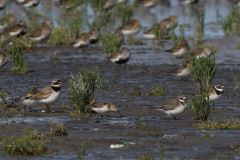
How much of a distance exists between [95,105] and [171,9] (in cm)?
3099

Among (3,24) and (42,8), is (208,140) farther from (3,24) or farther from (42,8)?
(42,8)

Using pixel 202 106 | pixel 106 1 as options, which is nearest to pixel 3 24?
pixel 106 1

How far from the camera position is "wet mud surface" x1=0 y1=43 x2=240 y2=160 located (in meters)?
9.39

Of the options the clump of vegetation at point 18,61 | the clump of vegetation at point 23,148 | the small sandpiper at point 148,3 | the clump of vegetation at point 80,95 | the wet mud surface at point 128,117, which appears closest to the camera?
the clump of vegetation at point 23,148

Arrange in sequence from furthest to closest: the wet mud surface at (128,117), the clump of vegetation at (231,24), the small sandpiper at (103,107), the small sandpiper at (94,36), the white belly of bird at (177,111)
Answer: the clump of vegetation at (231,24)
the small sandpiper at (94,36)
the small sandpiper at (103,107)
the white belly of bird at (177,111)
the wet mud surface at (128,117)

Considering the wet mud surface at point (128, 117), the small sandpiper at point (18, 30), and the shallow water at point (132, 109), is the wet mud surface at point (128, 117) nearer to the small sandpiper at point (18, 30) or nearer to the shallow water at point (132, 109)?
the shallow water at point (132, 109)

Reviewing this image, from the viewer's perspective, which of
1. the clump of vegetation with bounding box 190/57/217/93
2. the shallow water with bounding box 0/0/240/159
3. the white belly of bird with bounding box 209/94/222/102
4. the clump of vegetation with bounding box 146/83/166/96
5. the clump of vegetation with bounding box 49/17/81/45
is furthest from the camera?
the clump of vegetation with bounding box 49/17/81/45

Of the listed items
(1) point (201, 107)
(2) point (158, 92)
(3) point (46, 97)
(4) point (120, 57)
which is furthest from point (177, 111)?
(4) point (120, 57)

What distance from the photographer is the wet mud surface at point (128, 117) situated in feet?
30.8

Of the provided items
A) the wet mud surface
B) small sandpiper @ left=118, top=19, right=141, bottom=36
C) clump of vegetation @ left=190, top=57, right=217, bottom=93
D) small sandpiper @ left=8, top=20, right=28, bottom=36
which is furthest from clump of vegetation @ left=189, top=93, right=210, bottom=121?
small sandpiper @ left=8, top=20, right=28, bottom=36

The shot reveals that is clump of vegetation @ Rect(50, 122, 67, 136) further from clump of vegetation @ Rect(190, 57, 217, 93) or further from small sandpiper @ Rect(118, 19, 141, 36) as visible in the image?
small sandpiper @ Rect(118, 19, 141, 36)

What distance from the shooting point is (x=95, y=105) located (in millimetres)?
12617

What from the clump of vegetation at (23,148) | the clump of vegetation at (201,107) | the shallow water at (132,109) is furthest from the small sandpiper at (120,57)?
the clump of vegetation at (23,148)

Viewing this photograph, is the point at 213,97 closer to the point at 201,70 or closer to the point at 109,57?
the point at 201,70
